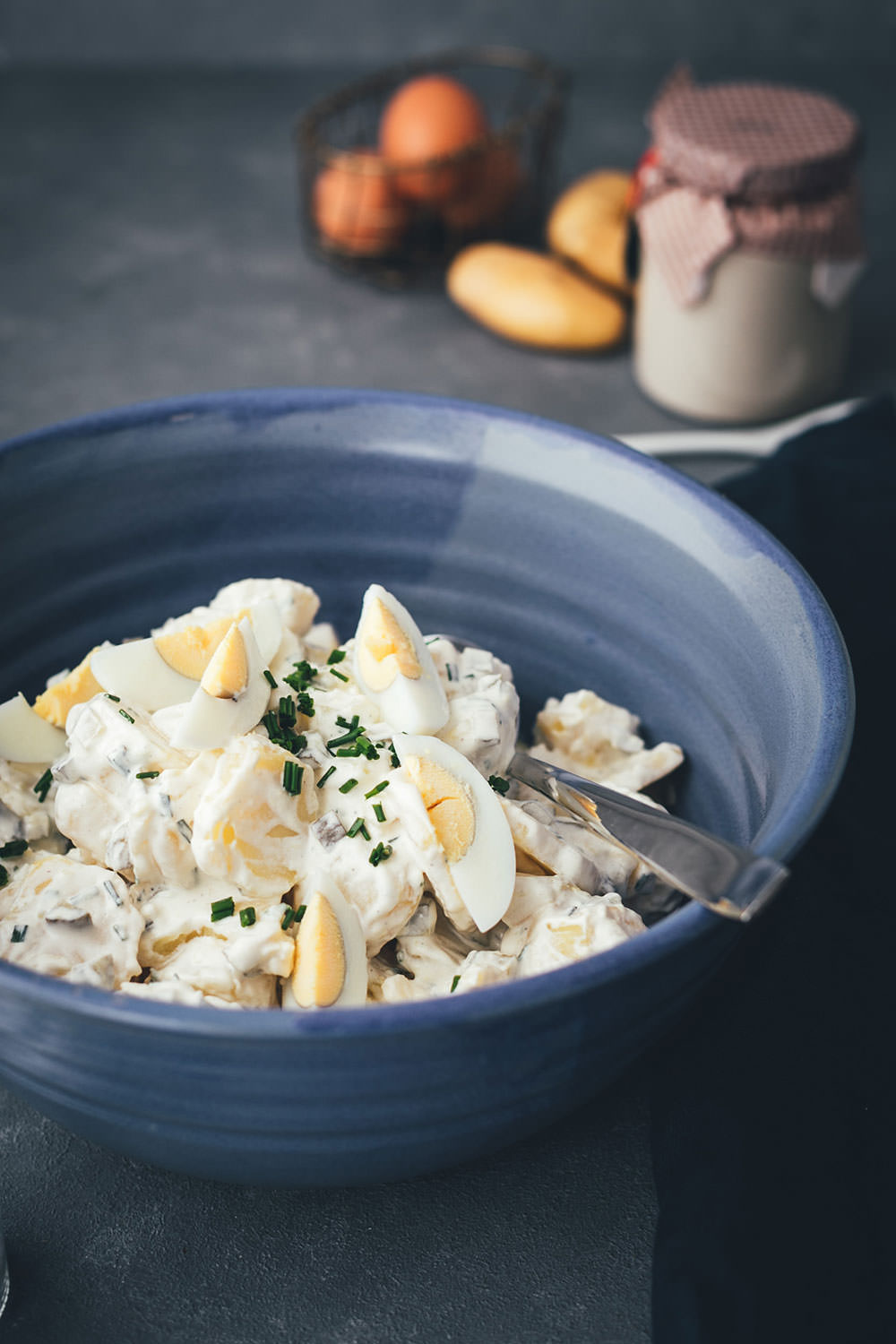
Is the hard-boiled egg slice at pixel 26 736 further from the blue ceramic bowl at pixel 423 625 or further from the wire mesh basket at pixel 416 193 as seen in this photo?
the wire mesh basket at pixel 416 193

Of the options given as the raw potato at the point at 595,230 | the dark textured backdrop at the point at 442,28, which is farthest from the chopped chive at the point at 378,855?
the dark textured backdrop at the point at 442,28

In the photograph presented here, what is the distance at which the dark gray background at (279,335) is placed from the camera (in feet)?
3.69

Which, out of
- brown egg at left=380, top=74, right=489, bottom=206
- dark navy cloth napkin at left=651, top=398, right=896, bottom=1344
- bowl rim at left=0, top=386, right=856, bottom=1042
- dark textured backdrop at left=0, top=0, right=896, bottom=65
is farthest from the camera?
dark textured backdrop at left=0, top=0, right=896, bottom=65

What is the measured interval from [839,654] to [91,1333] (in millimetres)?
869

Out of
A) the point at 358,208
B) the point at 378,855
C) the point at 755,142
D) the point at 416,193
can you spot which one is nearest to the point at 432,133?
the point at 416,193

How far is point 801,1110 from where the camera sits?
3.93ft

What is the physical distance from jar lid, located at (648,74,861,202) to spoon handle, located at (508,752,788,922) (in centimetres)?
138

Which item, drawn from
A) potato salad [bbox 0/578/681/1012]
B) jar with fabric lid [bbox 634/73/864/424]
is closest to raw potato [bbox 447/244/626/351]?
jar with fabric lid [bbox 634/73/864/424]

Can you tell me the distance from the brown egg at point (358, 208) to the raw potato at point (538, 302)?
0.26m

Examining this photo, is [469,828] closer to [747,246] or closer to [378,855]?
[378,855]

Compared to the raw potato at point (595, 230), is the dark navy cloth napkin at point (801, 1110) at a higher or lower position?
higher

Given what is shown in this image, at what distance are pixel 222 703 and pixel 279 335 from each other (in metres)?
1.93

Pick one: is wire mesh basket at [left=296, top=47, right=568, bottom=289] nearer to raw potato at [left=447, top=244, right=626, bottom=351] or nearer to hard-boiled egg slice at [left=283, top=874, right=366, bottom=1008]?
raw potato at [left=447, top=244, right=626, bottom=351]

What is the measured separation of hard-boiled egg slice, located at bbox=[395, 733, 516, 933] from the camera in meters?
1.20
